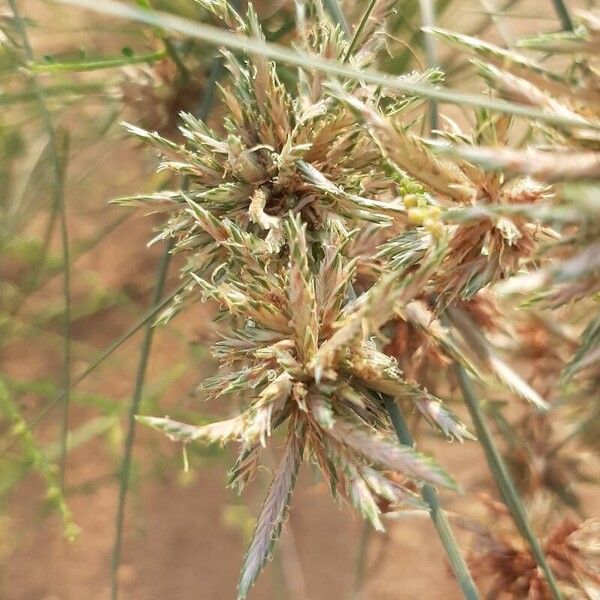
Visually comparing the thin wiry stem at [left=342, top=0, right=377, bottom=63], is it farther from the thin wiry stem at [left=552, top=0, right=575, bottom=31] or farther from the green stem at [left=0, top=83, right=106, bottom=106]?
the green stem at [left=0, top=83, right=106, bottom=106]

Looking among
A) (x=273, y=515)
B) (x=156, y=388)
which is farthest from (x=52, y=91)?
(x=273, y=515)

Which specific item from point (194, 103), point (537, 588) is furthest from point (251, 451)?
point (194, 103)

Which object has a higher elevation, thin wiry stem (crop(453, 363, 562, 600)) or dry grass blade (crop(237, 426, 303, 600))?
dry grass blade (crop(237, 426, 303, 600))

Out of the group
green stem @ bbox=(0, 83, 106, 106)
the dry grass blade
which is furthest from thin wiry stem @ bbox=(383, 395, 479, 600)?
green stem @ bbox=(0, 83, 106, 106)

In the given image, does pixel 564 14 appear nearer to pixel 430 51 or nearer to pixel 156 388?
pixel 430 51

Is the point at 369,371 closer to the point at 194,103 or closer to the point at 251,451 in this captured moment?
the point at 251,451

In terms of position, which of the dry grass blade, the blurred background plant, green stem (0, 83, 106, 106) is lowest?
the blurred background plant

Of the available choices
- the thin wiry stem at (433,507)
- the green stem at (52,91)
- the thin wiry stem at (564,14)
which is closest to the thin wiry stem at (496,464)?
the thin wiry stem at (433,507)

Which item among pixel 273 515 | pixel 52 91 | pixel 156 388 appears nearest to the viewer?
pixel 273 515
